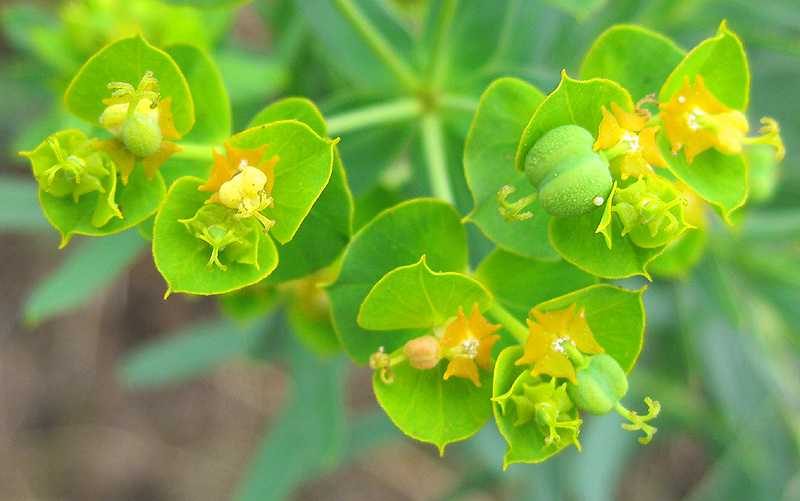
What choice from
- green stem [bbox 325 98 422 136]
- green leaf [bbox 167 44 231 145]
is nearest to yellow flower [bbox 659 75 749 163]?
green stem [bbox 325 98 422 136]

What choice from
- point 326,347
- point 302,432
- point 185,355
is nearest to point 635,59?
point 326,347

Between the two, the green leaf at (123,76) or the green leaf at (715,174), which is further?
the green leaf at (715,174)

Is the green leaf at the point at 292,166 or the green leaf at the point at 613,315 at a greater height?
the green leaf at the point at 292,166

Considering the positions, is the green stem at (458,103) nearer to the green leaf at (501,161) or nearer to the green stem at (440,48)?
the green stem at (440,48)

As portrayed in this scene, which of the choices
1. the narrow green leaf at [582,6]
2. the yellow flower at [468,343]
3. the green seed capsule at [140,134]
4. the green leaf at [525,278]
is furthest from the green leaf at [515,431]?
the narrow green leaf at [582,6]

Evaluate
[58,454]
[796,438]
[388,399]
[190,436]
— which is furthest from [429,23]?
[58,454]

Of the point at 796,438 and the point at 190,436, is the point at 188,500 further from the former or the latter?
the point at 796,438
